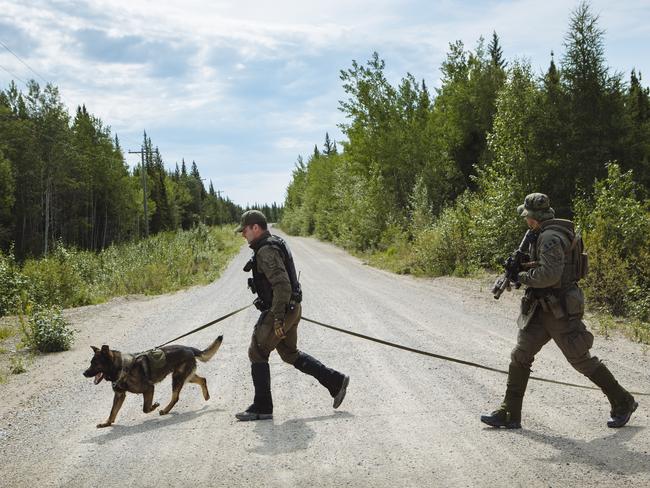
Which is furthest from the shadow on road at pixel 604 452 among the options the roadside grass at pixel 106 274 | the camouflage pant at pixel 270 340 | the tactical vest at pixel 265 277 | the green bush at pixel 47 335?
the roadside grass at pixel 106 274

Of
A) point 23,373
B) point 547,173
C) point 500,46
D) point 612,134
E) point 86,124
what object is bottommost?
point 23,373

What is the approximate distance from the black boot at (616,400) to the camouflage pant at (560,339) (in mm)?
87

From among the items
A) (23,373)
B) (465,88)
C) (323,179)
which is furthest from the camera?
(323,179)

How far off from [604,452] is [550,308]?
1153 millimetres

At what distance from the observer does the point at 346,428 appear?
4.91 metres

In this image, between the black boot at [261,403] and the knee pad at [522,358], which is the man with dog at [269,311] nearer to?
the black boot at [261,403]

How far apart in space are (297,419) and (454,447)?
5.17 ft

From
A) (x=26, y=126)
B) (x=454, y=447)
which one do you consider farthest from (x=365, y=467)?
(x=26, y=126)

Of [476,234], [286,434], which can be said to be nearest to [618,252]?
[476,234]

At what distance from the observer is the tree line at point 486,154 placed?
1650 cm

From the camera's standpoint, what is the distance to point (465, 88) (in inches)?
1184

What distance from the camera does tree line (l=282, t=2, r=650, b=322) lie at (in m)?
16.5

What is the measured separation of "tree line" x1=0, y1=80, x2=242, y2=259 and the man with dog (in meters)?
27.0

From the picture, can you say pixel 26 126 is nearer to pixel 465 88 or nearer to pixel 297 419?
pixel 465 88
